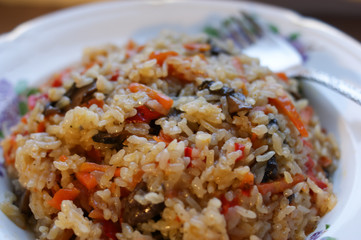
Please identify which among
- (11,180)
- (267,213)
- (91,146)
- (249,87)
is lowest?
(11,180)

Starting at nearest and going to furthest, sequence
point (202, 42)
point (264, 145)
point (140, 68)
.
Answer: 1. point (264, 145)
2. point (140, 68)
3. point (202, 42)

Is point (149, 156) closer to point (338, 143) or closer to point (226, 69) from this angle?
point (226, 69)

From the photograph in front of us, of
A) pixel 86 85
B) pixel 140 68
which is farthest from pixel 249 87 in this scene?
pixel 86 85

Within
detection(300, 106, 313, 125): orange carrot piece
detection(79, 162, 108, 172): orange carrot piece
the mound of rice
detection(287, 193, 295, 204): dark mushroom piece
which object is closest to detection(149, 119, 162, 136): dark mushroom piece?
the mound of rice

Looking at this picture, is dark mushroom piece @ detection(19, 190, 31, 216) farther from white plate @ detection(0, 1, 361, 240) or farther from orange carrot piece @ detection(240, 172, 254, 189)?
orange carrot piece @ detection(240, 172, 254, 189)

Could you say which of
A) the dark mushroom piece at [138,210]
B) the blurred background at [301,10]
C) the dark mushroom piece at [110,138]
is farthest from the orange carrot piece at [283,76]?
the blurred background at [301,10]

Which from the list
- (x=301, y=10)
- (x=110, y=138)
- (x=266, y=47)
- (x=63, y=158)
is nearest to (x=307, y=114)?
(x=266, y=47)

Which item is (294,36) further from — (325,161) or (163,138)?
(163,138)
